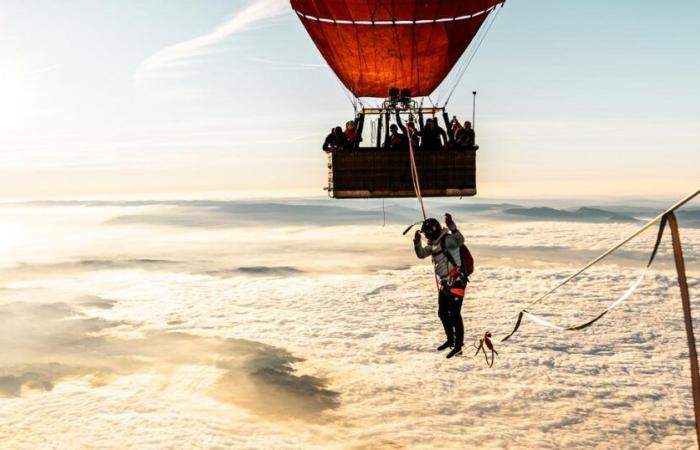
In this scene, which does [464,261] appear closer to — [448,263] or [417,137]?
[448,263]

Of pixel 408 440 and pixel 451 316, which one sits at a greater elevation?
pixel 451 316

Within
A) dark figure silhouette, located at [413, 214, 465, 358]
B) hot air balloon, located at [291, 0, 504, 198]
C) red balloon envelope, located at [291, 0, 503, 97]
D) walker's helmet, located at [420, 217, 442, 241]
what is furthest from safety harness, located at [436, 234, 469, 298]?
red balloon envelope, located at [291, 0, 503, 97]

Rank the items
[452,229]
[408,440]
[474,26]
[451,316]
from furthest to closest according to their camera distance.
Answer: [408,440]
[474,26]
[451,316]
[452,229]

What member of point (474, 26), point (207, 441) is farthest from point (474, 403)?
point (474, 26)

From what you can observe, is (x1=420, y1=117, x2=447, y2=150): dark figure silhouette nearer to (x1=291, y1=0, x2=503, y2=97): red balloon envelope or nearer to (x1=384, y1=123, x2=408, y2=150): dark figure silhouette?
(x1=384, y1=123, x2=408, y2=150): dark figure silhouette

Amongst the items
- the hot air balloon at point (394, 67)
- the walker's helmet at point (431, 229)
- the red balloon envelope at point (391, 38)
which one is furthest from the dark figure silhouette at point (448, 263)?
the red balloon envelope at point (391, 38)

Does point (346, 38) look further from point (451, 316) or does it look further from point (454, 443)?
point (454, 443)
